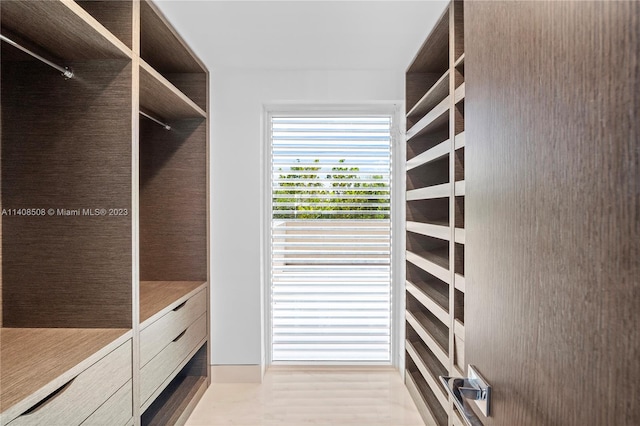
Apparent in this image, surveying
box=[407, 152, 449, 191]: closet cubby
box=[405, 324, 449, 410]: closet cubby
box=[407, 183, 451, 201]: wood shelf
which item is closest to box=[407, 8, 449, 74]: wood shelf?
box=[407, 152, 449, 191]: closet cubby

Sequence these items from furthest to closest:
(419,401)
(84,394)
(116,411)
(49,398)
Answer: (419,401) → (116,411) → (84,394) → (49,398)

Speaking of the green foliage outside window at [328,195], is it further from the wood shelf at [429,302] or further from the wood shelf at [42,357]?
the wood shelf at [42,357]

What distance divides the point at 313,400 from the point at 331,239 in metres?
1.17

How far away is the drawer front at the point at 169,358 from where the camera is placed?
1.86m

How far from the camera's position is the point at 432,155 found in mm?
2189

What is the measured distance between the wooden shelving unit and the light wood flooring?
7.3 inches

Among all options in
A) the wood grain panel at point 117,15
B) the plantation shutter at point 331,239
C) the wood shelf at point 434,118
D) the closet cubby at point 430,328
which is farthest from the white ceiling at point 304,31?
the closet cubby at point 430,328

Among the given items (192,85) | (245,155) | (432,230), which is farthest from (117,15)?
(432,230)

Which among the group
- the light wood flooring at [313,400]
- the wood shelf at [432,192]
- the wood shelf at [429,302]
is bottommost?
the light wood flooring at [313,400]

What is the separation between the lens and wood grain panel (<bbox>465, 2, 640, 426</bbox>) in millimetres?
394

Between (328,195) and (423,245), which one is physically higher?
(328,195)

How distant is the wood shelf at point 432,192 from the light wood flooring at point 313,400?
1334mm

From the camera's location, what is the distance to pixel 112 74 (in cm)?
169

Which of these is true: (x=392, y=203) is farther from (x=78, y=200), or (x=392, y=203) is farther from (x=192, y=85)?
(x=78, y=200)
